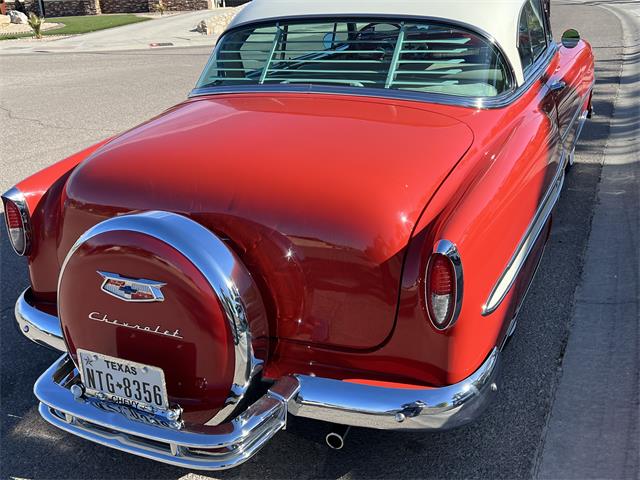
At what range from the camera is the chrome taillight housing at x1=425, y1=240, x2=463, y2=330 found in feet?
6.91

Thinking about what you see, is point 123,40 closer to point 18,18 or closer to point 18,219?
point 18,18

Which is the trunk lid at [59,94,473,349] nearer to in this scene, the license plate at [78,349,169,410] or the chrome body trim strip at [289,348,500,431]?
the chrome body trim strip at [289,348,500,431]

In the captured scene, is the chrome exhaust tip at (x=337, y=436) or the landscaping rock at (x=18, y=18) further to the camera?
the landscaping rock at (x=18, y=18)

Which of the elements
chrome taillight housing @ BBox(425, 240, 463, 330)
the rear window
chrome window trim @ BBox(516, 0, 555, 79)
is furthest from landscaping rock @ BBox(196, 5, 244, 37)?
chrome taillight housing @ BBox(425, 240, 463, 330)

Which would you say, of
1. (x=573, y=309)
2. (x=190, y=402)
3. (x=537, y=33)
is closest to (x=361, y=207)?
(x=190, y=402)

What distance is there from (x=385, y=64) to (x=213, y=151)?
3.63 ft

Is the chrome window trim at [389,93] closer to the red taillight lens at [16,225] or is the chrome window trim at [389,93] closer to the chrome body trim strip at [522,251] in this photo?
the chrome body trim strip at [522,251]

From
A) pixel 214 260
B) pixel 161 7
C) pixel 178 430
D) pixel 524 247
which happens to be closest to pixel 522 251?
pixel 524 247

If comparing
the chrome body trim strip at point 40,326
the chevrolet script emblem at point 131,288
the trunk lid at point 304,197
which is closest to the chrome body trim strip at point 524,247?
the trunk lid at point 304,197

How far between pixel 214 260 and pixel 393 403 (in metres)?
0.75

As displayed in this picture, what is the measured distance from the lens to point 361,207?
2.25 m

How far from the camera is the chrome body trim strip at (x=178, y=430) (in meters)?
2.19

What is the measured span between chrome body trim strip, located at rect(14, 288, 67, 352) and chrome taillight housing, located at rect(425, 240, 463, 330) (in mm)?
1435

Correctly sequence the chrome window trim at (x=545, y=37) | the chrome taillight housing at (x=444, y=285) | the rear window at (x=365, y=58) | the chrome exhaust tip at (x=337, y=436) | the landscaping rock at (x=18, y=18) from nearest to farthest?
the chrome taillight housing at (x=444, y=285), the chrome exhaust tip at (x=337, y=436), the rear window at (x=365, y=58), the chrome window trim at (x=545, y=37), the landscaping rock at (x=18, y=18)
